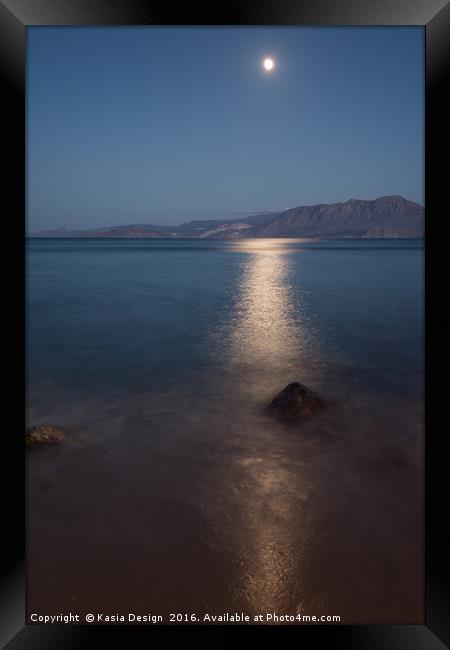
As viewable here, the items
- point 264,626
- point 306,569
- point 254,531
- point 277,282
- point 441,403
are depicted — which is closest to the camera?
point 264,626

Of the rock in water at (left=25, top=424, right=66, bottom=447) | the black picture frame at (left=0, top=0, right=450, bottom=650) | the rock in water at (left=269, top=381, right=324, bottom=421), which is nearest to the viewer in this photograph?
the black picture frame at (left=0, top=0, right=450, bottom=650)

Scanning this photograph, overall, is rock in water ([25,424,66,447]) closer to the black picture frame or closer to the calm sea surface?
the calm sea surface

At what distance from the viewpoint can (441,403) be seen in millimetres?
2617

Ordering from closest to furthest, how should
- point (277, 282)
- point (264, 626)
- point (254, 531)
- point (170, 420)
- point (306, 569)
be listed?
1. point (264, 626)
2. point (306, 569)
3. point (254, 531)
4. point (170, 420)
5. point (277, 282)

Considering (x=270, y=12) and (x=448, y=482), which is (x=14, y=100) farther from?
(x=448, y=482)

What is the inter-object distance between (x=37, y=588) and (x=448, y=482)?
278 cm

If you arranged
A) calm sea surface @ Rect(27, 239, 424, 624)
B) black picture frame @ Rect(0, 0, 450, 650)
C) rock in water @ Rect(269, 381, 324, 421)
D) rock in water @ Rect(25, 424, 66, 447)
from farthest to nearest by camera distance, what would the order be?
rock in water @ Rect(269, 381, 324, 421) < rock in water @ Rect(25, 424, 66, 447) < calm sea surface @ Rect(27, 239, 424, 624) < black picture frame @ Rect(0, 0, 450, 650)

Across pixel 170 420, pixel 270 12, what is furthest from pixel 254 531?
pixel 270 12

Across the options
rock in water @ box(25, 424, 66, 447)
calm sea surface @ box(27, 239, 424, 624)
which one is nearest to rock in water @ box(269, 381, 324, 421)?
calm sea surface @ box(27, 239, 424, 624)

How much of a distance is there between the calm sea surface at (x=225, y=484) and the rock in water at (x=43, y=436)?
172mm

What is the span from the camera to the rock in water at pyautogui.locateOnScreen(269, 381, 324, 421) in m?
5.38

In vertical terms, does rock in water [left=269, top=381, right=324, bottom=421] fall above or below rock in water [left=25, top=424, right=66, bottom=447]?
above

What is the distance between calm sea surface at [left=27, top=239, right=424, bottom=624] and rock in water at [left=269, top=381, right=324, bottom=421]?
6.9 inches

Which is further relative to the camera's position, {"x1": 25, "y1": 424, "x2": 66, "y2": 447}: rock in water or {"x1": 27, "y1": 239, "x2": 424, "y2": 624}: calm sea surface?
{"x1": 25, "y1": 424, "x2": 66, "y2": 447}: rock in water
